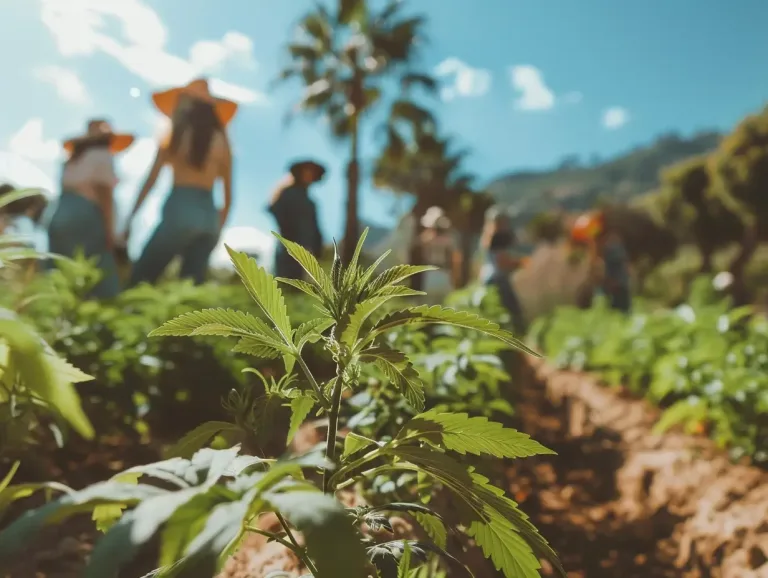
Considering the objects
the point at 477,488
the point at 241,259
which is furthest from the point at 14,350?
the point at 477,488

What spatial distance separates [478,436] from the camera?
89 centimetres

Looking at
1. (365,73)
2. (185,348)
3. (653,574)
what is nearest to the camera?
(653,574)

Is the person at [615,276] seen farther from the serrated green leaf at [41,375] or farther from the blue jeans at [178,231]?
the serrated green leaf at [41,375]

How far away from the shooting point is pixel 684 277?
33438 millimetres

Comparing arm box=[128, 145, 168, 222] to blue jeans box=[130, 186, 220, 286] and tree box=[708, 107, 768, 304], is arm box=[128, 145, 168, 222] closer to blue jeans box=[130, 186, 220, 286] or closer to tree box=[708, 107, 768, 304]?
blue jeans box=[130, 186, 220, 286]

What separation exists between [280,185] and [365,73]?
14973mm

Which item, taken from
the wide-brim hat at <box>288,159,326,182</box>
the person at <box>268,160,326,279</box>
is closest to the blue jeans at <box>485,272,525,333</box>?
the person at <box>268,160,326,279</box>

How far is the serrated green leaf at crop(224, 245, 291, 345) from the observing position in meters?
0.89

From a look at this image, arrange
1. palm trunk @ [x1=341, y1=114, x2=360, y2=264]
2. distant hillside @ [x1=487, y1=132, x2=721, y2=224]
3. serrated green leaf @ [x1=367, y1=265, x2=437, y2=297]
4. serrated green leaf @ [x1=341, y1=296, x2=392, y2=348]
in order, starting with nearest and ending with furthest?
serrated green leaf @ [x1=341, y1=296, x2=392, y2=348] < serrated green leaf @ [x1=367, y1=265, x2=437, y2=297] < palm trunk @ [x1=341, y1=114, x2=360, y2=264] < distant hillside @ [x1=487, y1=132, x2=721, y2=224]

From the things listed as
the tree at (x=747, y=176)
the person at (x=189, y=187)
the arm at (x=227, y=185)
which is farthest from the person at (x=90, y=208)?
the tree at (x=747, y=176)

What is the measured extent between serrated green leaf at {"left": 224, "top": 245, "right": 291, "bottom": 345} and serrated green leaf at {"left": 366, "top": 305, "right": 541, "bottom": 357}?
0.16m

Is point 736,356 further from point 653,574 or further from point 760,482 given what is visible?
point 653,574

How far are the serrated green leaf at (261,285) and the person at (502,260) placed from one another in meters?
5.29

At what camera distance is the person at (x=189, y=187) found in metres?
4.42
